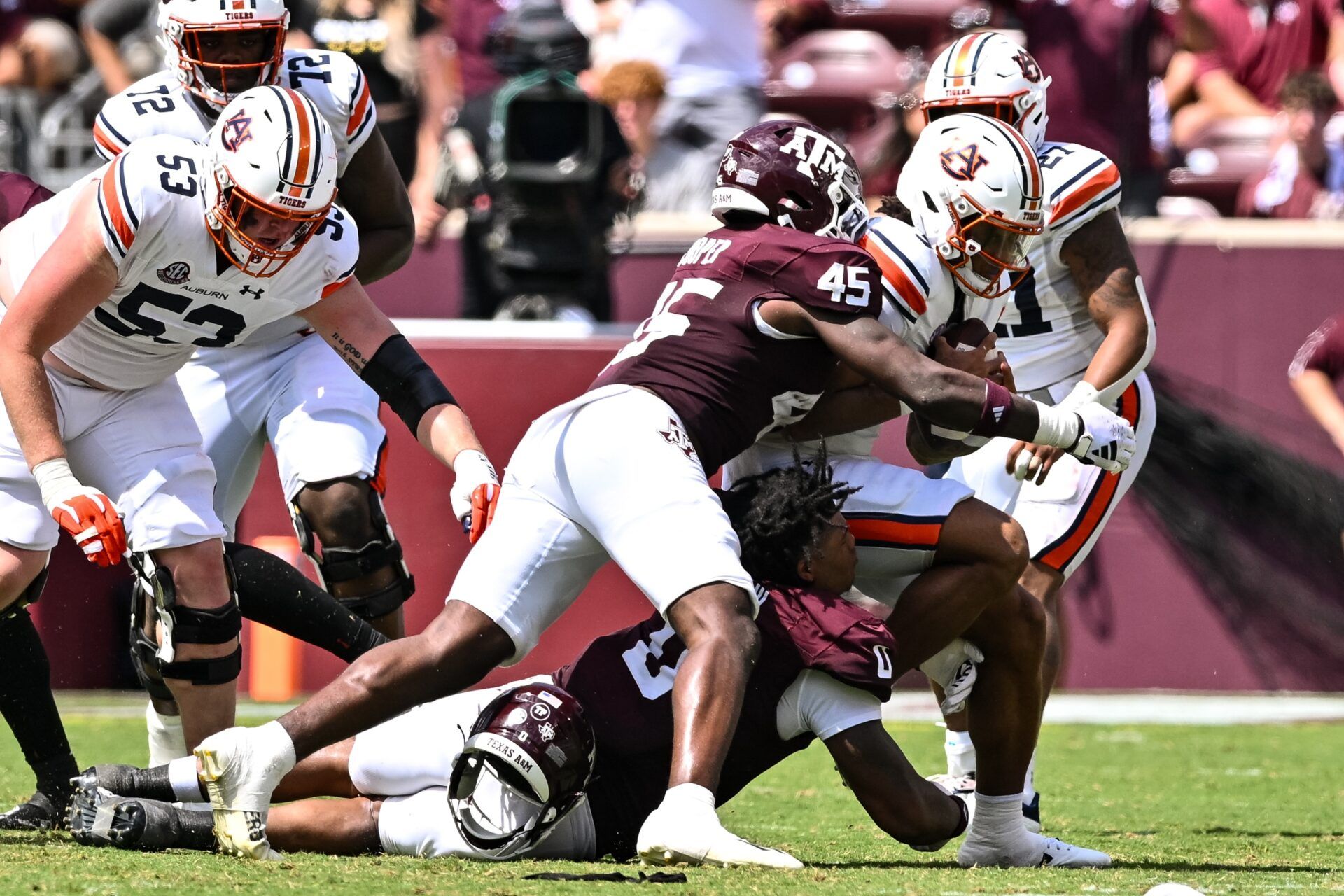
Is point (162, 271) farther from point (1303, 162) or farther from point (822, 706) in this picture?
point (1303, 162)

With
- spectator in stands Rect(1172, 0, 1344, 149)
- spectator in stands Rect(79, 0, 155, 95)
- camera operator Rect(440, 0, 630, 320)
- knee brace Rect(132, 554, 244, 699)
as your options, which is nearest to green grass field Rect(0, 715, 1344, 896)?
knee brace Rect(132, 554, 244, 699)

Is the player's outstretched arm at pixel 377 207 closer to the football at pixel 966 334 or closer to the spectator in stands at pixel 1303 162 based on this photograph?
the football at pixel 966 334

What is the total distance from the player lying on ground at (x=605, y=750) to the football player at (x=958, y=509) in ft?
0.65

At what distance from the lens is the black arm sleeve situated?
4891 millimetres

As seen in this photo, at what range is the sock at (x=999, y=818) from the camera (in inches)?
180

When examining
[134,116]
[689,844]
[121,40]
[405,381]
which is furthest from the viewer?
[121,40]

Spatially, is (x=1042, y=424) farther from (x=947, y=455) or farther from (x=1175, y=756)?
(x=1175, y=756)

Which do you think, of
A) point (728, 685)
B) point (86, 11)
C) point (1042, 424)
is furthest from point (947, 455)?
point (86, 11)

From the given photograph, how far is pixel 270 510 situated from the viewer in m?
8.43

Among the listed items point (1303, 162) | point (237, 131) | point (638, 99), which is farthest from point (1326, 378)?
point (237, 131)

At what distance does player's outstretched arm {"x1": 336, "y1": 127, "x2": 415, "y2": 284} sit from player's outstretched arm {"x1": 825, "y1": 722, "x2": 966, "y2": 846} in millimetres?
2371

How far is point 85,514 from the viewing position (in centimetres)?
423

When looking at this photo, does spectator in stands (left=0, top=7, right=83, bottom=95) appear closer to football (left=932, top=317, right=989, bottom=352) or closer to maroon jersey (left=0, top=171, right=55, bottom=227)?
maroon jersey (left=0, top=171, right=55, bottom=227)

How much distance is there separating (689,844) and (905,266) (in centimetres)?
158
